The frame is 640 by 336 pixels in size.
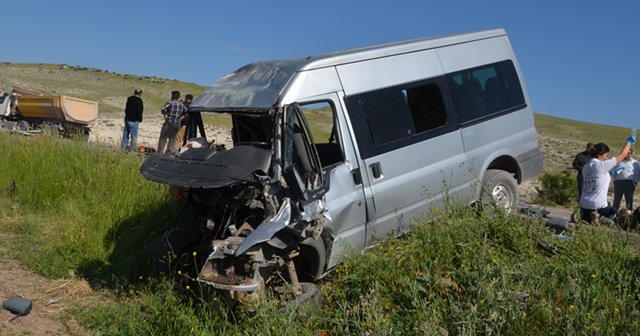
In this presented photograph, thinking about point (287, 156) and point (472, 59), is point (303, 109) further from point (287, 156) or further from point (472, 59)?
point (472, 59)

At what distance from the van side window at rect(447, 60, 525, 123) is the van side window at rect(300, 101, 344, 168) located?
68.9 inches

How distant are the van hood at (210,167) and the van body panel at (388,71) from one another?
53.4 inches

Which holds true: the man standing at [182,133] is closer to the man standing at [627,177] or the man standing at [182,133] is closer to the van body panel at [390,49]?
the van body panel at [390,49]

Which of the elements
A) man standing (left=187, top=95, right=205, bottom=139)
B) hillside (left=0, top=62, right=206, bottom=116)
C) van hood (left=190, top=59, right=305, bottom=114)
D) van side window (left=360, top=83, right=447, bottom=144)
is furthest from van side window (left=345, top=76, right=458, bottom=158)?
hillside (left=0, top=62, right=206, bottom=116)

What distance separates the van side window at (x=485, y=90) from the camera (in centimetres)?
730

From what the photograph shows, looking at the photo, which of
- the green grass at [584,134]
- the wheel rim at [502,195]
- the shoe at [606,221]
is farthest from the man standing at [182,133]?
the green grass at [584,134]

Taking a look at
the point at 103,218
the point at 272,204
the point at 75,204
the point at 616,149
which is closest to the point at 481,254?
the point at 272,204

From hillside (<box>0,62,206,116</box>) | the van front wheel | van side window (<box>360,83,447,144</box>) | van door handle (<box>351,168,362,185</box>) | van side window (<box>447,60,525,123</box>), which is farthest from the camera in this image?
hillside (<box>0,62,206,116</box>)

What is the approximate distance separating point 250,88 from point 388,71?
1.67 m

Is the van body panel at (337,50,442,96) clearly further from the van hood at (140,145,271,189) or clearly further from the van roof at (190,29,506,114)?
the van hood at (140,145,271,189)

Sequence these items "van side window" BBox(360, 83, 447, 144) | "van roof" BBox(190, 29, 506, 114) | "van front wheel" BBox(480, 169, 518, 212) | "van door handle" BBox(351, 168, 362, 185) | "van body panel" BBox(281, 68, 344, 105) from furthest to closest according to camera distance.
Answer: "van front wheel" BBox(480, 169, 518, 212) < "van side window" BBox(360, 83, 447, 144) < "van door handle" BBox(351, 168, 362, 185) < "van roof" BBox(190, 29, 506, 114) < "van body panel" BBox(281, 68, 344, 105)

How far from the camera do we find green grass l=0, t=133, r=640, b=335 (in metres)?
4.43

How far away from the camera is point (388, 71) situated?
6.71 metres

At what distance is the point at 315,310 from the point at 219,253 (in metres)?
1.02
